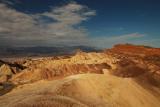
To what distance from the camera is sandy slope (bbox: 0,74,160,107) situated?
14541 mm

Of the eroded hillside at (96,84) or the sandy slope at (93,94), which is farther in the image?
the eroded hillside at (96,84)

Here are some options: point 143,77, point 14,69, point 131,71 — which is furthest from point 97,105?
point 14,69

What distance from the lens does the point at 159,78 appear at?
24.0 metres

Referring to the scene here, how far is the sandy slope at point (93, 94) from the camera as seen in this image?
14.5 m

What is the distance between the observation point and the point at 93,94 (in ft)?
57.6

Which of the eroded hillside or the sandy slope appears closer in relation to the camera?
the sandy slope

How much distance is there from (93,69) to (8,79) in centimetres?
1349

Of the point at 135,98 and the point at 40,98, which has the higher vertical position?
the point at 40,98

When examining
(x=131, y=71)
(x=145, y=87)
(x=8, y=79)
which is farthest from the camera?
(x=8, y=79)

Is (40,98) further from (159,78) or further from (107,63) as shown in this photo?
(107,63)

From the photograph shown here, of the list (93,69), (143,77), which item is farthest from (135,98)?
(93,69)

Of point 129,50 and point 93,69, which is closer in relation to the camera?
point 93,69

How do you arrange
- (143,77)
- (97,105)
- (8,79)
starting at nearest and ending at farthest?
(97,105) < (143,77) < (8,79)

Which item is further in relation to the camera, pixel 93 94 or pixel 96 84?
pixel 96 84
